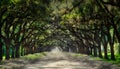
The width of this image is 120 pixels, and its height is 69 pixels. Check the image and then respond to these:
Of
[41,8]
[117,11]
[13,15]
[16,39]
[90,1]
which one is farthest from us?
[16,39]

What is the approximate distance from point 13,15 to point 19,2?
7815mm

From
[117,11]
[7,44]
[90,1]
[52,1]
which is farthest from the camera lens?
[7,44]

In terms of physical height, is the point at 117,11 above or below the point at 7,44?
above

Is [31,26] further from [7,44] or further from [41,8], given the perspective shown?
[41,8]

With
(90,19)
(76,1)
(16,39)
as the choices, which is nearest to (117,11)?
(76,1)

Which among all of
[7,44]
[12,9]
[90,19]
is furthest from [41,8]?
[7,44]

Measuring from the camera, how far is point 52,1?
22062mm

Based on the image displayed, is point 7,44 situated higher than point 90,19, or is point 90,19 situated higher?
point 90,19

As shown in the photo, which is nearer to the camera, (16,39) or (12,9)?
(12,9)

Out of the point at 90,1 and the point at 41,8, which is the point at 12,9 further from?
the point at 90,1

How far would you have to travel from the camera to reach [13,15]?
36.2m

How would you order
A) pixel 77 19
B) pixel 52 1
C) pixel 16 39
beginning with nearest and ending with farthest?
pixel 52 1 → pixel 77 19 → pixel 16 39

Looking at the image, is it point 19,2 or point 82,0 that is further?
point 19,2

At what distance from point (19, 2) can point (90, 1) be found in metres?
8.53
